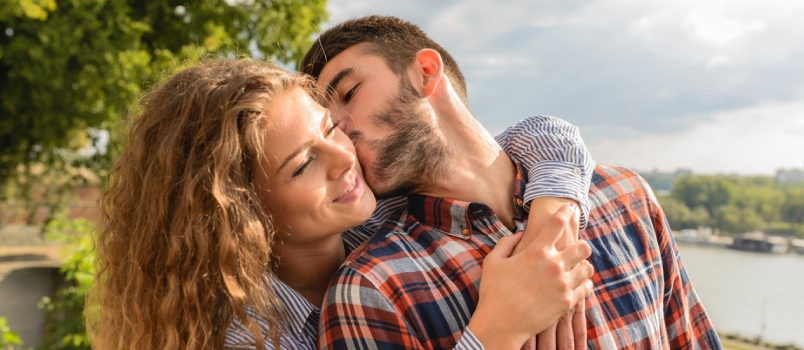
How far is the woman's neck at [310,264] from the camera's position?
2141 millimetres

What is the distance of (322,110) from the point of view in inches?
81.7

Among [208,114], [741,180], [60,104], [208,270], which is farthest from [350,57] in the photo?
[60,104]

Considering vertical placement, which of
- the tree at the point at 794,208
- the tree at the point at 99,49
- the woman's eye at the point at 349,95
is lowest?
the tree at the point at 794,208

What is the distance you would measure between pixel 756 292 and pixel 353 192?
649 centimetres

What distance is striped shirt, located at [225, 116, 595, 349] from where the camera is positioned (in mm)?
1896

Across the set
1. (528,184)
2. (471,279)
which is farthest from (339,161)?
(528,184)

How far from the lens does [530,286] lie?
68.0 inches

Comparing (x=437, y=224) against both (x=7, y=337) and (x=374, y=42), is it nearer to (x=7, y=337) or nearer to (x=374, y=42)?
(x=374, y=42)

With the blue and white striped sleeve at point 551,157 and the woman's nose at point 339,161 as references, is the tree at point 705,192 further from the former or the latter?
the woman's nose at point 339,161

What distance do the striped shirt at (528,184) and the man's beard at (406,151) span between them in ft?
0.61

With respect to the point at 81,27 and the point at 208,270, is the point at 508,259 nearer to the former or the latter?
the point at 208,270

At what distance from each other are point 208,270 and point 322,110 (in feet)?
1.96

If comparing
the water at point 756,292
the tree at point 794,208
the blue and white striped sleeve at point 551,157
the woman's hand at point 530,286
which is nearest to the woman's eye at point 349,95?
the blue and white striped sleeve at point 551,157

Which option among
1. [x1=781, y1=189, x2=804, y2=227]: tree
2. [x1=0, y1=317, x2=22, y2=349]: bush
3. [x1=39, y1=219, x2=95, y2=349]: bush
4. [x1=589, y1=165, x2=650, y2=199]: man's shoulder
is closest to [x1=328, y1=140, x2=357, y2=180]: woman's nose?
[x1=589, y1=165, x2=650, y2=199]: man's shoulder
